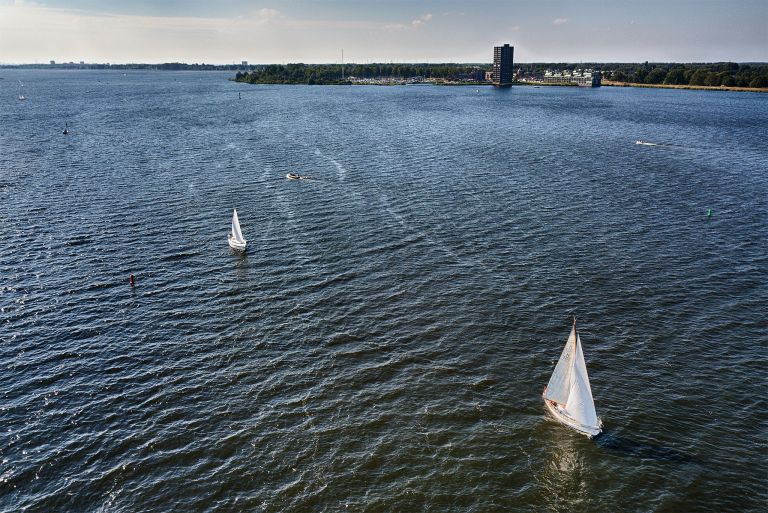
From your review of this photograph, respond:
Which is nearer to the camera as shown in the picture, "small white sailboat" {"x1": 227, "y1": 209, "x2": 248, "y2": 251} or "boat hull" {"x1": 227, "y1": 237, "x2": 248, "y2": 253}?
"boat hull" {"x1": 227, "y1": 237, "x2": 248, "y2": 253}

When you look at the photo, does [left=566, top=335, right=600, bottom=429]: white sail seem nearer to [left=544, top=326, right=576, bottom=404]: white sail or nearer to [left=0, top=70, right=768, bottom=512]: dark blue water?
[left=544, top=326, right=576, bottom=404]: white sail

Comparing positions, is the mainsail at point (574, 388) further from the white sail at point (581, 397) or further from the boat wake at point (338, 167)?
the boat wake at point (338, 167)

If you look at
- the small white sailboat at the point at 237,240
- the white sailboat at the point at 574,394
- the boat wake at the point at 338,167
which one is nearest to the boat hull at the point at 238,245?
the small white sailboat at the point at 237,240

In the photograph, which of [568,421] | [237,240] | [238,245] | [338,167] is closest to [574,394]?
[568,421]

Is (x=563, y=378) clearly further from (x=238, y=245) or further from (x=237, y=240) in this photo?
(x=237, y=240)

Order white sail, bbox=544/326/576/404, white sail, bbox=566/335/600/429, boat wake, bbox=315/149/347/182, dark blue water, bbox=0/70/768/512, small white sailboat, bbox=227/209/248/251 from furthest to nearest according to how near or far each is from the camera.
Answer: boat wake, bbox=315/149/347/182
small white sailboat, bbox=227/209/248/251
white sail, bbox=544/326/576/404
white sail, bbox=566/335/600/429
dark blue water, bbox=0/70/768/512

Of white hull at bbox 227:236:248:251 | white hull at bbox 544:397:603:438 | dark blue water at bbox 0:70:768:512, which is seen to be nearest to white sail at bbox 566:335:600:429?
white hull at bbox 544:397:603:438

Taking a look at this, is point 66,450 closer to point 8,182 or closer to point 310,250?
point 310,250
